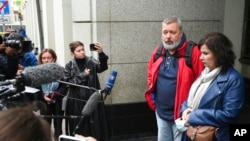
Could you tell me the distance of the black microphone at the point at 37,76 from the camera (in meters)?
1.62

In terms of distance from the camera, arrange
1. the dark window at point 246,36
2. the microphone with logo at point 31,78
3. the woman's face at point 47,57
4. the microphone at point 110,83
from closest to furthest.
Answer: the microphone with logo at point 31,78, the microphone at point 110,83, the woman's face at point 47,57, the dark window at point 246,36

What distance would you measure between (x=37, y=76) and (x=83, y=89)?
Result: 1997 millimetres

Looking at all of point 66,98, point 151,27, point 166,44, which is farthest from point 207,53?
point 151,27

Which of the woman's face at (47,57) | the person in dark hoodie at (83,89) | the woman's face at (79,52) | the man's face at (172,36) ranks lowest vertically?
the person in dark hoodie at (83,89)

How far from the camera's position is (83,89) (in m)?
3.62

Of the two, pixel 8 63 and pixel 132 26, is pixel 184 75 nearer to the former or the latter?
pixel 132 26

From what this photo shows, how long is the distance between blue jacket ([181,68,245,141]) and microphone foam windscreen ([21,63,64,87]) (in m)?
1.42

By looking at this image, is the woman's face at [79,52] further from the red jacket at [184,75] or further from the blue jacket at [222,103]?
the blue jacket at [222,103]

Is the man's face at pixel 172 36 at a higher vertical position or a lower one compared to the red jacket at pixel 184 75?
higher

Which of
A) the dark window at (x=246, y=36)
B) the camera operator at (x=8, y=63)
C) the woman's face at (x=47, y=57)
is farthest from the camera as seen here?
the dark window at (x=246, y=36)

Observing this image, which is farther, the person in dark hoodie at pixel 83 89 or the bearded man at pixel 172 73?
the person in dark hoodie at pixel 83 89

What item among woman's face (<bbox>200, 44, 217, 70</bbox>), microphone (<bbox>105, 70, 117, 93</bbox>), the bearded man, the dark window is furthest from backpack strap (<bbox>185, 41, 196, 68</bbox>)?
the dark window

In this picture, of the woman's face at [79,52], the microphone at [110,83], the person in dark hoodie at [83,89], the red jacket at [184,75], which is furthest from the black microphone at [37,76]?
the woman's face at [79,52]

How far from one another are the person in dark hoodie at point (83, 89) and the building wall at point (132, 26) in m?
0.75
